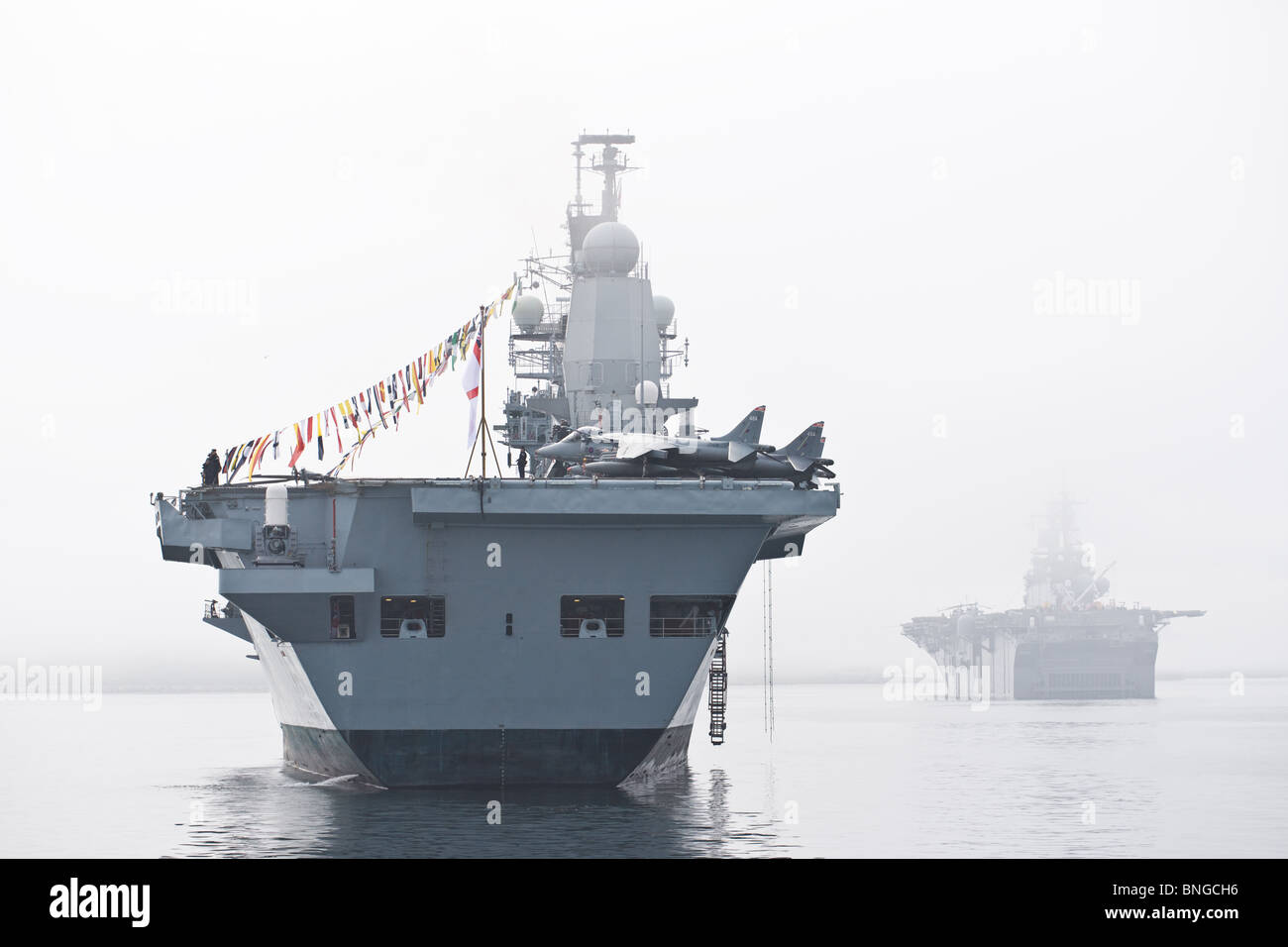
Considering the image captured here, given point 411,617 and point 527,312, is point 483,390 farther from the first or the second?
point 527,312

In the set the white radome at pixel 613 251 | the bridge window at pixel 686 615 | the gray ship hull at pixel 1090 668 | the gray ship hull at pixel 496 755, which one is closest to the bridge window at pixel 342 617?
the gray ship hull at pixel 496 755

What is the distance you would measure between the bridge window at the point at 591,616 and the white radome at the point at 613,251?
14206 millimetres

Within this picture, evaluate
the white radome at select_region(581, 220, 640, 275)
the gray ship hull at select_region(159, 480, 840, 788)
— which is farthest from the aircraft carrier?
the white radome at select_region(581, 220, 640, 275)

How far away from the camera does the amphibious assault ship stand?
388 feet

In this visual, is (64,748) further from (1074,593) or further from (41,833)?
(1074,593)

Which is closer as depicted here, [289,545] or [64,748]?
[289,545]

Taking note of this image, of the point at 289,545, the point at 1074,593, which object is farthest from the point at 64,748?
the point at 1074,593

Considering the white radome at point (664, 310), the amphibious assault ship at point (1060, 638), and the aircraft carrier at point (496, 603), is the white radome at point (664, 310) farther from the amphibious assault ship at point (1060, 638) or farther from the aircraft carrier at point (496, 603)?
the amphibious assault ship at point (1060, 638)

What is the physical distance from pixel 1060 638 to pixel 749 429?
94757 millimetres

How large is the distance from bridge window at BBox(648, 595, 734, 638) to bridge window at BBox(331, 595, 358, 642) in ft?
16.7

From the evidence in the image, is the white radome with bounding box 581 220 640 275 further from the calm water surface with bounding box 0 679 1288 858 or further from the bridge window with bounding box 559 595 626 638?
the bridge window with bounding box 559 595 626 638

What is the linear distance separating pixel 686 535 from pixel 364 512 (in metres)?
5.46

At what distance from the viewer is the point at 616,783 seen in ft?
88.5
